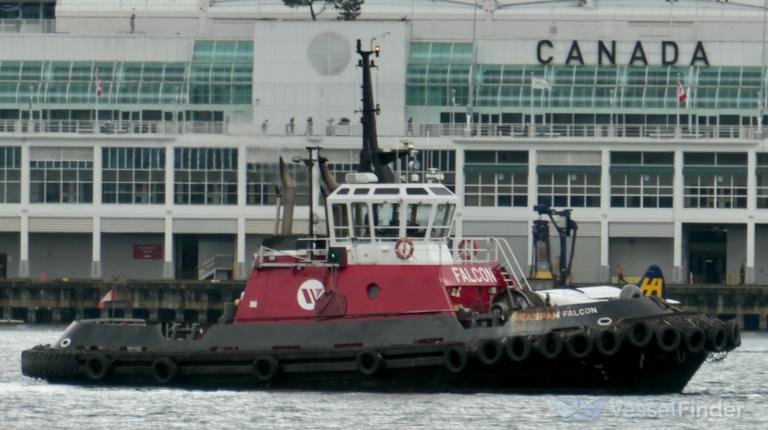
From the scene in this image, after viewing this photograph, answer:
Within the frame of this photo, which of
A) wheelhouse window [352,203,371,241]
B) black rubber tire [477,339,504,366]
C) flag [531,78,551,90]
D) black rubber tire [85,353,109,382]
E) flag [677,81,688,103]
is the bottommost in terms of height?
black rubber tire [85,353,109,382]

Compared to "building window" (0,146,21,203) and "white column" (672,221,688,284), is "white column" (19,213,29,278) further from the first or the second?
"white column" (672,221,688,284)

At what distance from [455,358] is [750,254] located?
62.6 meters

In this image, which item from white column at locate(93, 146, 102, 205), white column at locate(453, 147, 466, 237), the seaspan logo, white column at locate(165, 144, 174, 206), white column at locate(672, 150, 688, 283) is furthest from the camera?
white column at locate(93, 146, 102, 205)

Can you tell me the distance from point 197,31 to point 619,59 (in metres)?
25.1

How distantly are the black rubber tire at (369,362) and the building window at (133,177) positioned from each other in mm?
62682

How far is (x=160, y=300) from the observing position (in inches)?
4304

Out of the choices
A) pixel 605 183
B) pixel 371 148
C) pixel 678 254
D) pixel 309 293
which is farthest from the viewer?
pixel 605 183

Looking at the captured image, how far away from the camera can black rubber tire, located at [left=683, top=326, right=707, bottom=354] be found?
55.7 metres

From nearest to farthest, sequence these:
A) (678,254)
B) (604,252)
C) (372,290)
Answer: (372,290)
(604,252)
(678,254)

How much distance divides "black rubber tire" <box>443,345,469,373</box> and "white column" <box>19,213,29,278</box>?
65.8 m

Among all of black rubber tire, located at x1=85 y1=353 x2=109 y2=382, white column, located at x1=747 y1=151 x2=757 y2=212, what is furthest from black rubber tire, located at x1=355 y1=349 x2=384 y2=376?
white column, located at x1=747 y1=151 x2=757 y2=212

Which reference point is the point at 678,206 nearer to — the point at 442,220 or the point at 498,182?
the point at 498,182

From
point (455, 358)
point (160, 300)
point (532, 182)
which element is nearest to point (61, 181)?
point (160, 300)

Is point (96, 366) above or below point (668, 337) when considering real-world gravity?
below
